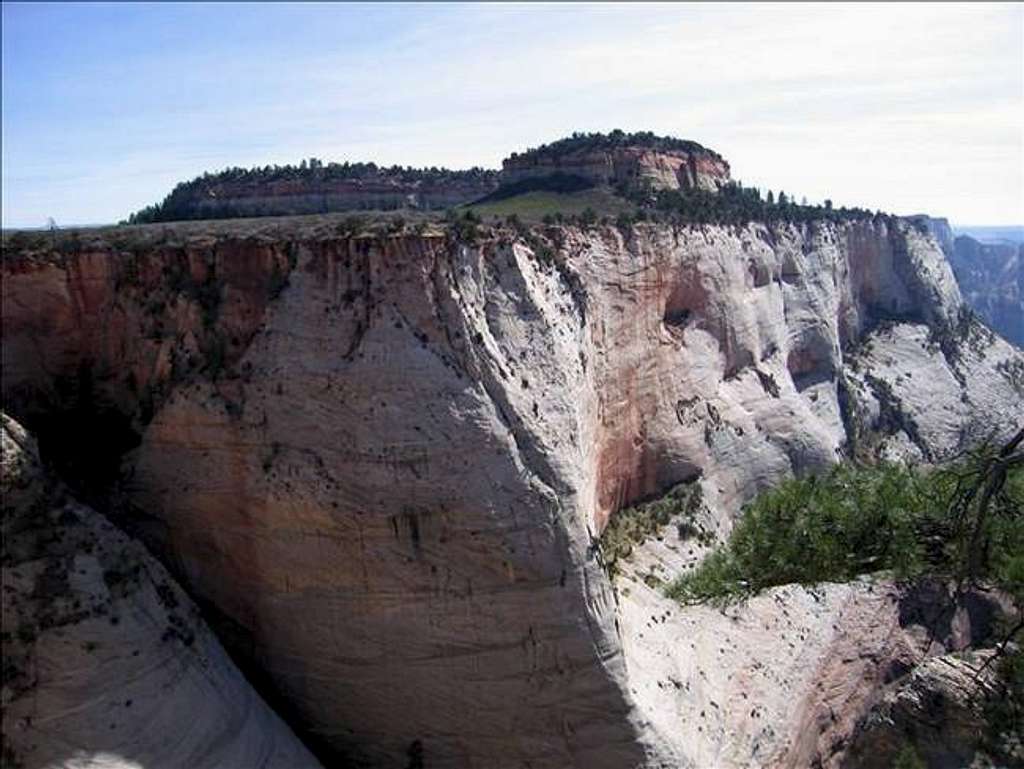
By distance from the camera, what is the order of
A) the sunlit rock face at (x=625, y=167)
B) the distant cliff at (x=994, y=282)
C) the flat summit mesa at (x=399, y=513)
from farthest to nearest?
the distant cliff at (x=994, y=282)
the sunlit rock face at (x=625, y=167)
the flat summit mesa at (x=399, y=513)

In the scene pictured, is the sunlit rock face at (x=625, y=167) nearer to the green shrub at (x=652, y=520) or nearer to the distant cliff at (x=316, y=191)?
the distant cliff at (x=316, y=191)

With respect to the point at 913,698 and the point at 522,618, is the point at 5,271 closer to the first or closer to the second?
the point at 522,618

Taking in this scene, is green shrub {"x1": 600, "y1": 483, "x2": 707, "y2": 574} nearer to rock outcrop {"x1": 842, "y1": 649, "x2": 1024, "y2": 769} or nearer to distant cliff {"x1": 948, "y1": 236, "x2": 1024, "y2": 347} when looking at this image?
rock outcrop {"x1": 842, "y1": 649, "x2": 1024, "y2": 769}

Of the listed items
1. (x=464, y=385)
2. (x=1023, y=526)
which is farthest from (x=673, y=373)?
(x=1023, y=526)

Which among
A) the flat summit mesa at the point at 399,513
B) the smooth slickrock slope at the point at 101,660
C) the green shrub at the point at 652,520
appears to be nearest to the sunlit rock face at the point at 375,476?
the flat summit mesa at the point at 399,513

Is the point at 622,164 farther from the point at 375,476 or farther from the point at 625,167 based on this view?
the point at 375,476

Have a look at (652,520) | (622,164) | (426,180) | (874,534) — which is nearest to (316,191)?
(426,180)

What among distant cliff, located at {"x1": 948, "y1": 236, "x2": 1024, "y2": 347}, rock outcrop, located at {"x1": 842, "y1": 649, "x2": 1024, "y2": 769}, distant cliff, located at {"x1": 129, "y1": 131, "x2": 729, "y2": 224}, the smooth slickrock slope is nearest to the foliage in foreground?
rock outcrop, located at {"x1": 842, "y1": 649, "x2": 1024, "y2": 769}
